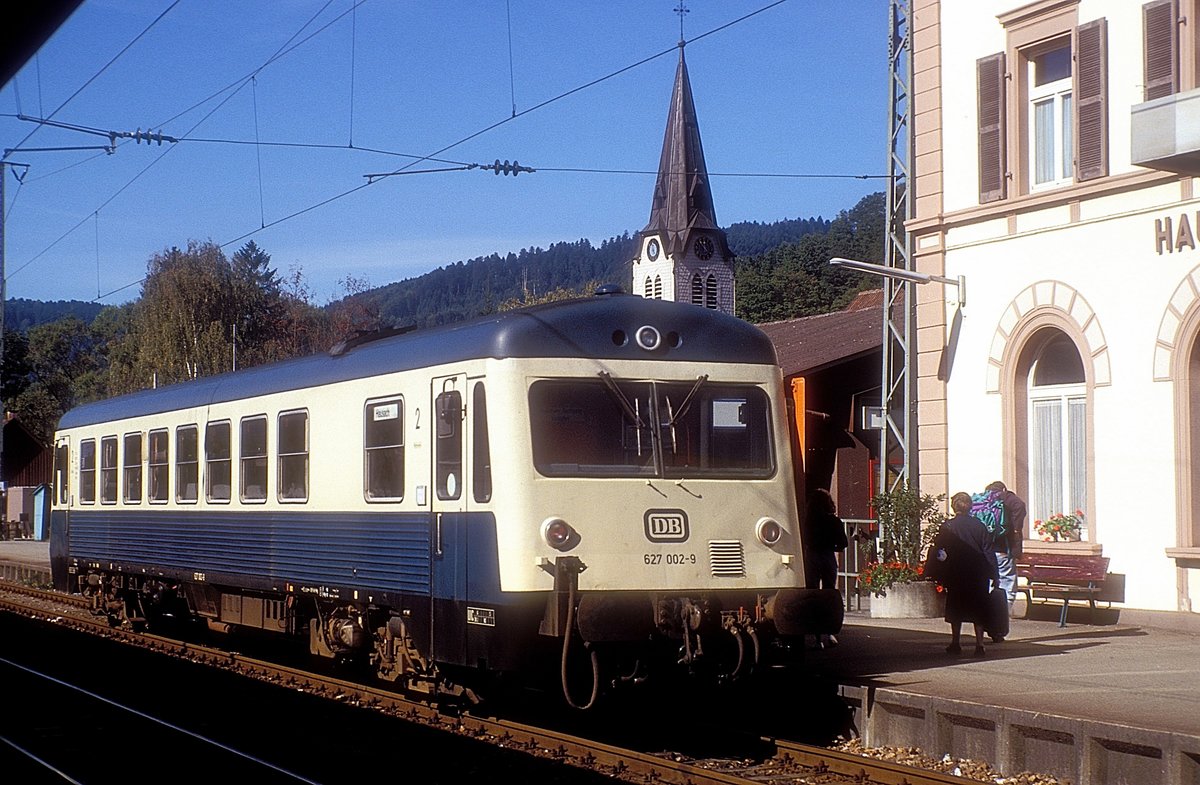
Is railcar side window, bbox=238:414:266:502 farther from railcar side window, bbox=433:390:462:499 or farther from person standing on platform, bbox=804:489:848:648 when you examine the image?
person standing on platform, bbox=804:489:848:648

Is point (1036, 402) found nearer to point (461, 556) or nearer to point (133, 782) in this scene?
point (461, 556)

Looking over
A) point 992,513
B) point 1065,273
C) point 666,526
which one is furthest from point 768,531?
point 1065,273

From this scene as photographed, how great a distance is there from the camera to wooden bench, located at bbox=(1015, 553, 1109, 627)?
54.9 feet

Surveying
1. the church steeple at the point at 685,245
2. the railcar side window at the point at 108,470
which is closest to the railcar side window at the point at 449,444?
the railcar side window at the point at 108,470

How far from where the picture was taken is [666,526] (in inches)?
431

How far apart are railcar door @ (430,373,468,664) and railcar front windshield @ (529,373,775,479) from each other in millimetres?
716

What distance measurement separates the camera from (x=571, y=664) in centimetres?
1043

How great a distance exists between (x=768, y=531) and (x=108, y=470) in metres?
11.3

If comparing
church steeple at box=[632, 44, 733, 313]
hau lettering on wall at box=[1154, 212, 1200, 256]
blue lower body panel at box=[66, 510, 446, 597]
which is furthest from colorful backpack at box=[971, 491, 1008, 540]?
church steeple at box=[632, 44, 733, 313]

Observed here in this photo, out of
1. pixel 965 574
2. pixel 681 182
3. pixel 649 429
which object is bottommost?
pixel 965 574

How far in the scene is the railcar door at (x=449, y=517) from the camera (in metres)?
11.1

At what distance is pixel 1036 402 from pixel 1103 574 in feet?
8.64

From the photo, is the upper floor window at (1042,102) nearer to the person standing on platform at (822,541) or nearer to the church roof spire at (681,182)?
the person standing on platform at (822,541)

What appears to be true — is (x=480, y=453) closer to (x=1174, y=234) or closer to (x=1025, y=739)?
(x=1025, y=739)
